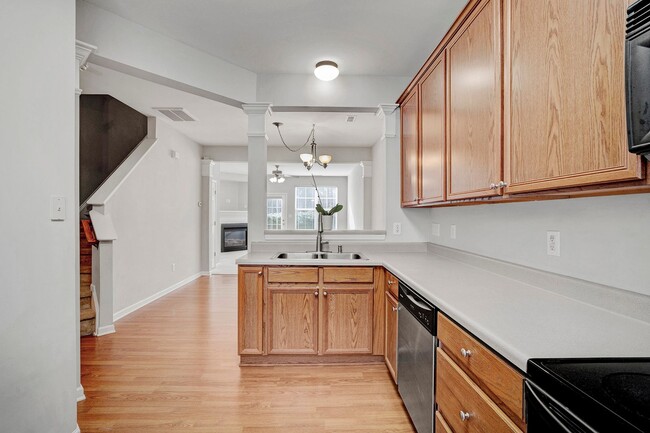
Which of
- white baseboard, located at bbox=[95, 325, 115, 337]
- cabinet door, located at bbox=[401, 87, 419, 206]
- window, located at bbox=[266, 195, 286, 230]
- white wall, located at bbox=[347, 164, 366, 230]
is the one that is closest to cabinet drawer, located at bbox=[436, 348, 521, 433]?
cabinet door, located at bbox=[401, 87, 419, 206]

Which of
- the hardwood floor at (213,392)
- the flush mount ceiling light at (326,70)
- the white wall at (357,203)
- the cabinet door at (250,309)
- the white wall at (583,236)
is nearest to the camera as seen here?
the white wall at (583,236)

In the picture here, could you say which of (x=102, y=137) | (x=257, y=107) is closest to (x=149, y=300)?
(x=102, y=137)

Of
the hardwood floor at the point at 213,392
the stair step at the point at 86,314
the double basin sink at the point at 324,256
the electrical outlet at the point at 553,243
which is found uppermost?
the electrical outlet at the point at 553,243

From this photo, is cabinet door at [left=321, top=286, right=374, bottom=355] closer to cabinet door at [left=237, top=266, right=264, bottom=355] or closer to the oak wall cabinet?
cabinet door at [left=237, top=266, right=264, bottom=355]

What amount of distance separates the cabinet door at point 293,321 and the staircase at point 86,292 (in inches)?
79.5

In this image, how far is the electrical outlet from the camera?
60.7 inches

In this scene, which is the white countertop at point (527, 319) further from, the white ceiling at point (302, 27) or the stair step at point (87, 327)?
the stair step at point (87, 327)

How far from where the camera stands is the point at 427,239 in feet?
10.7

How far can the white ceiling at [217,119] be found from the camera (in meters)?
3.50

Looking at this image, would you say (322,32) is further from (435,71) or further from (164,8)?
(164,8)

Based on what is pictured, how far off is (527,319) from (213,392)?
6.72 feet

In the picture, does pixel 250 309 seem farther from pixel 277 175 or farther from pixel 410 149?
pixel 277 175

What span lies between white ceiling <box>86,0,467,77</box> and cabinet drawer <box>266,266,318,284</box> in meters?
1.79

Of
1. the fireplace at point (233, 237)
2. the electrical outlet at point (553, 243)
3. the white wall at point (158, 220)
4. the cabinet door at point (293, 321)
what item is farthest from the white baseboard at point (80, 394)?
the fireplace at point (233, 237)
